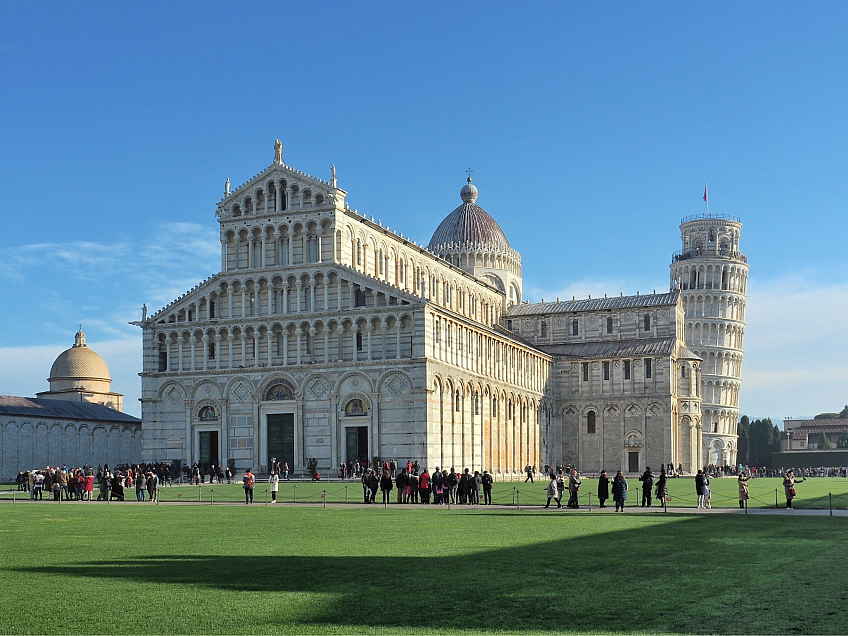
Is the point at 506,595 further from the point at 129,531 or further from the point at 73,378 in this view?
the point at 73,378

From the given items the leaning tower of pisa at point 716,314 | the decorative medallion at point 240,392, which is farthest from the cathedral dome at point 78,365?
the leaning tower of pisa at point 716,314

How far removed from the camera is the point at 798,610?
13.9 m

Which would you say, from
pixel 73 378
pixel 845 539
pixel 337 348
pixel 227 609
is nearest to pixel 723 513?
pixel 845 539

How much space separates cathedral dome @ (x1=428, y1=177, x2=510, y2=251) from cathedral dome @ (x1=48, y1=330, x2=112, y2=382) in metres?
37.4

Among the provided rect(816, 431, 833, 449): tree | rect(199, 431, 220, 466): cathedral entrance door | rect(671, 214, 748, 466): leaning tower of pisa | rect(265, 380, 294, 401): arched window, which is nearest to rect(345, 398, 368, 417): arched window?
rect(265, 380, 294, 401): arched window

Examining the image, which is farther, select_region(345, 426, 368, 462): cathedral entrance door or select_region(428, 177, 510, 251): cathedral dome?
select_region(428, 177, 510, 251): cathedral dome

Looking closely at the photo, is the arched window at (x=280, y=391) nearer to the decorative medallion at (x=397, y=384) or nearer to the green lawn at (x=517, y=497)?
the decorative medallion at (x=397, y=384)

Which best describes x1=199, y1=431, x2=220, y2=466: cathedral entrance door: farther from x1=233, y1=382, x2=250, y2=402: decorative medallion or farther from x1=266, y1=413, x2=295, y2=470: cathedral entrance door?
x1=266, y1=413, x2=295, y2=470: cathedral entrance door

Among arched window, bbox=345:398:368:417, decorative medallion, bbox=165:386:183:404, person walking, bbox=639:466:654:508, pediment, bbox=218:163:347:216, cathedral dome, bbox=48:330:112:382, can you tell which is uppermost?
pediment, bbox=218:163:347:216

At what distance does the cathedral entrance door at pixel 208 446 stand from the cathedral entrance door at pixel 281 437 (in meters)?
4.47

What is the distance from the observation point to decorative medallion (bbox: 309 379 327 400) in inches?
2750

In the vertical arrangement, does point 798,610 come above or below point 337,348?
below

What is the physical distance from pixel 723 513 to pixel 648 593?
20.2m

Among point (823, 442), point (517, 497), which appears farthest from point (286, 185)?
point (823, 442)
